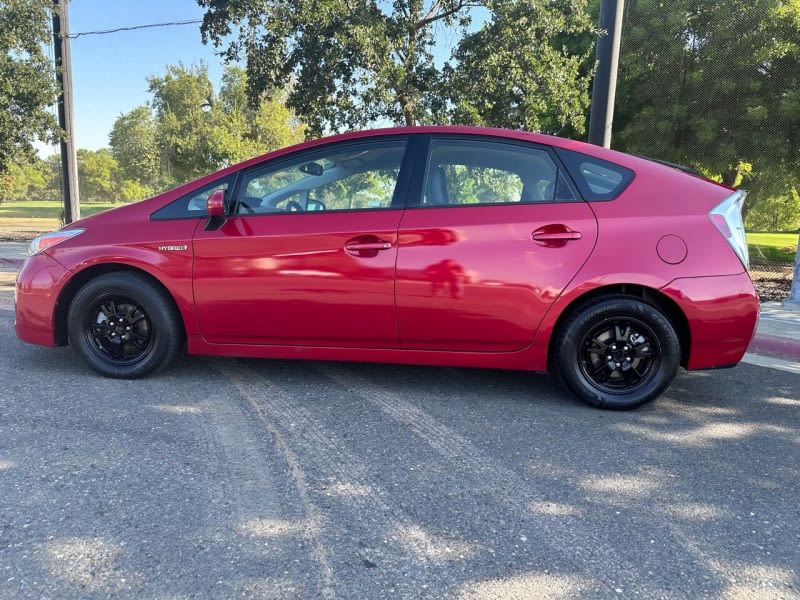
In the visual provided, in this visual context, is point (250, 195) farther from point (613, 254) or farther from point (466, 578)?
point (466, 578)

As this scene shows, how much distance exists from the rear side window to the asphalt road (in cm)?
132

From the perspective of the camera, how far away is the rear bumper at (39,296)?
4.01m

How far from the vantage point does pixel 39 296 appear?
4047 mm

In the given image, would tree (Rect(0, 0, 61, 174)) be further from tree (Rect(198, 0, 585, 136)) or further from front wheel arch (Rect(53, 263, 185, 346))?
front wheel arch (Rect(53, 263, 185, 346))

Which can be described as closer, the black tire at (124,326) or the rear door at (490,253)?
the rear door at (490,253)

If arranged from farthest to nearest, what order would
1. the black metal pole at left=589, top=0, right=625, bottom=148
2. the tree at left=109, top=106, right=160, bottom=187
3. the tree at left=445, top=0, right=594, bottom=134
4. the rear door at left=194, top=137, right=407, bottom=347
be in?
the tree at left=109, top=106, right=160, bottom=187, the tree at left=445, top=0, right=594, bottom=134, the black metal pole at left=589, top=0, right=625, bottom=148, the rear door at left=194, top=137, right=407, bottom=347

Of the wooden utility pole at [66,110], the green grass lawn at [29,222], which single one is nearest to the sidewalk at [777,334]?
the green grass lawn at [29,222]

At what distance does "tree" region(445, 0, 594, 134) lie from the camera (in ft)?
28.6

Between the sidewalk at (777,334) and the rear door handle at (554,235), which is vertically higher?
the rear door handle at (554,235)

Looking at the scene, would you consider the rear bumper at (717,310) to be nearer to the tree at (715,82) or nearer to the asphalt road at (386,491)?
the asphalt road at (386,491)

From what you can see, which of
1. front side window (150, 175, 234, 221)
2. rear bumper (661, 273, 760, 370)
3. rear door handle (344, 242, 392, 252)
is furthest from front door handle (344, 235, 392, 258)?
rear bumper (661, 273, 760, 370)

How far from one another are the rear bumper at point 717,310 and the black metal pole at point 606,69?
11.7 ft

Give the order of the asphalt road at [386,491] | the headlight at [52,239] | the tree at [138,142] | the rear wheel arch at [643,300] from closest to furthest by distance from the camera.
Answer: the asphalt road at [386,491] < the rear wheel arch at [643,300] < the headlight at [52,239] < the tree at [138,142]

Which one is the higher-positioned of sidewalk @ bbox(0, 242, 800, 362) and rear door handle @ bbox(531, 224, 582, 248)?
rear door handle @ bbox(531, 224, 582, 248)
